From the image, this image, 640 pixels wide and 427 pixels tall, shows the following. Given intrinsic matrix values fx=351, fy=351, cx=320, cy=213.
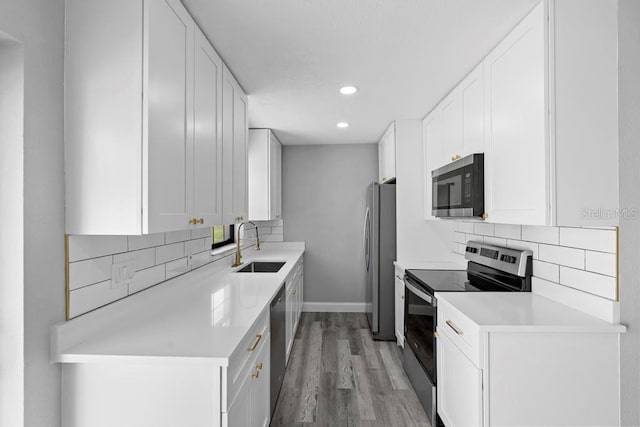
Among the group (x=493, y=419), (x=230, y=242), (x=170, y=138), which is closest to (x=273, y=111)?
(x=230, y=242)

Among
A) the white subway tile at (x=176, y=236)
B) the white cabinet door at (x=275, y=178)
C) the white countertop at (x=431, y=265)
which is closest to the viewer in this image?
the white subway tile at (x=176, y=236)

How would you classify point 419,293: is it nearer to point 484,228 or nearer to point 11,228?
point 484,228

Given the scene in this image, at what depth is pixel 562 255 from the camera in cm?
194

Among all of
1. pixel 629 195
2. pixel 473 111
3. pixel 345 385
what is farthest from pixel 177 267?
pixel 629 195

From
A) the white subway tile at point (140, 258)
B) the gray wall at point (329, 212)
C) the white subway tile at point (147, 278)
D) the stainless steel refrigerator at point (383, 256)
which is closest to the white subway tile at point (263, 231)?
the gray wall at point (329, 212)

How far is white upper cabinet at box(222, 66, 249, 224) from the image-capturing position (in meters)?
2.26

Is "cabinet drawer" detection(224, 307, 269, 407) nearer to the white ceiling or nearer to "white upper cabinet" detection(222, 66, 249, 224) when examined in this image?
"white upper cabinet" detection(222, 66, 249, 224)

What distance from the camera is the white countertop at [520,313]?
158cm

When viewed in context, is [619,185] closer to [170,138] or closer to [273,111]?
[170,138]

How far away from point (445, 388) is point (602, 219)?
1242mm

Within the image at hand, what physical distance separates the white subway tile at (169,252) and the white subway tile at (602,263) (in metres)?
→ 2.28

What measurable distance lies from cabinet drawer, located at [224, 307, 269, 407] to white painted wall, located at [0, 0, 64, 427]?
64 cm

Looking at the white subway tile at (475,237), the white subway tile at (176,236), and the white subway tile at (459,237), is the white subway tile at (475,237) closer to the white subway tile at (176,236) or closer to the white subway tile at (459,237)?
the white subway tile at (459,237)

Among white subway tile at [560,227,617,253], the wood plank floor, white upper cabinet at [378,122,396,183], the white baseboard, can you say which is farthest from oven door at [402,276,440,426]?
the white baseboard
